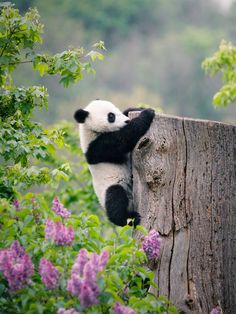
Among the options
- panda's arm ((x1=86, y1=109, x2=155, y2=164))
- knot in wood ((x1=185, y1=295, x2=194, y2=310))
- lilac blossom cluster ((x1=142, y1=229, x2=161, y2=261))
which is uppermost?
panda's arm ((x1=86, y1=109, x2=155, y2=164))

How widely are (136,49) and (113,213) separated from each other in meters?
46.0

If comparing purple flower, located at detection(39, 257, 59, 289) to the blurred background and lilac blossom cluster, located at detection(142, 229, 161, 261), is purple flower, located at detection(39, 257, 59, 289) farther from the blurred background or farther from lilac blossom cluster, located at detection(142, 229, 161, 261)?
the blurred background

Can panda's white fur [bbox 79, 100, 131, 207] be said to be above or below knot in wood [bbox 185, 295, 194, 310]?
above

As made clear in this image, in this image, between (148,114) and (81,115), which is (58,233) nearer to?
(148,114)

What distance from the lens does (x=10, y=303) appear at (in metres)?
4.38

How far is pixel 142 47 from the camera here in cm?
5206

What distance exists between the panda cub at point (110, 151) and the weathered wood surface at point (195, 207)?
901 millimetres

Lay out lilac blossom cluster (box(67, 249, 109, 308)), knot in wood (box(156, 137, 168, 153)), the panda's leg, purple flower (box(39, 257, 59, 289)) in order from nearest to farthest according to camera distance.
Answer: lilac blossom cluster (box(67, 249, 109, 308))
purple flower (box(39, 257, 59, 289))
knot in wood (box(156, 137, 168, 153))
the panda's leg

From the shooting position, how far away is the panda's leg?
20.5ft

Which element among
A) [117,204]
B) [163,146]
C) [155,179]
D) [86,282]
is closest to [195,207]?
[155,179]

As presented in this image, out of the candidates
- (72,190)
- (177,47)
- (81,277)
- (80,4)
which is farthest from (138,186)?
(80,4)

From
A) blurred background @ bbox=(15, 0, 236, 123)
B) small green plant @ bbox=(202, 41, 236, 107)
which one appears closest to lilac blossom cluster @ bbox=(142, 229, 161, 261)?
small green plant @ bbox=(202, 41, 236, 107)

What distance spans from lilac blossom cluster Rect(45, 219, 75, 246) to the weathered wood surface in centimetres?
118

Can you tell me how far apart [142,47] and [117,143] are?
46.3 m
